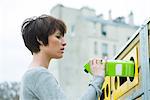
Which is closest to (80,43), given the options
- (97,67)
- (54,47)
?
(97,67)

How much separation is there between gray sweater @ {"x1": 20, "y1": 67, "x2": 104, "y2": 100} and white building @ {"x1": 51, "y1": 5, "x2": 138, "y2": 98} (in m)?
26.6

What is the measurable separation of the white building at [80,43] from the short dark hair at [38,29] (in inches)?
1043

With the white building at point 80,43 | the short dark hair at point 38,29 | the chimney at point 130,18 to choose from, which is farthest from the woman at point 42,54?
the chimney at point 130,18

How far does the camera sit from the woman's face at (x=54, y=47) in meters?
2.36

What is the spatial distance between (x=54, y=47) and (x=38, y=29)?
0.37ft

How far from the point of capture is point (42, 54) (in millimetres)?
2361

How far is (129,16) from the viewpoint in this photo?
3319 cm

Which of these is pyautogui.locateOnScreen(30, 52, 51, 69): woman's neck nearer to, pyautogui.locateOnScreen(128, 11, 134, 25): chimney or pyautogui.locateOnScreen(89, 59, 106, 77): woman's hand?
pyautogui.locateOnScreen(89, 59, 106, 77): woman's hand

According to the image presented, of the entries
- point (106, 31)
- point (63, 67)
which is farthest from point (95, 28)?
point (63, 67)

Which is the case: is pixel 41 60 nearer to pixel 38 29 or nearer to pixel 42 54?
pixel 42 54

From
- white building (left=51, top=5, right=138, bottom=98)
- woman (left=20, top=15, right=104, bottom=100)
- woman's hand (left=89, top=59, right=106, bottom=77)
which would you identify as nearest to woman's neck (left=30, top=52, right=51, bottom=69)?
woman (left=20, top=15, right=104, bottom=100)

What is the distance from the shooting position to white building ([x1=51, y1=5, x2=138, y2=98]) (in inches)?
1160

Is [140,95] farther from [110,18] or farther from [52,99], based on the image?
[110,18]

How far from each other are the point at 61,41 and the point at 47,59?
0.11m
